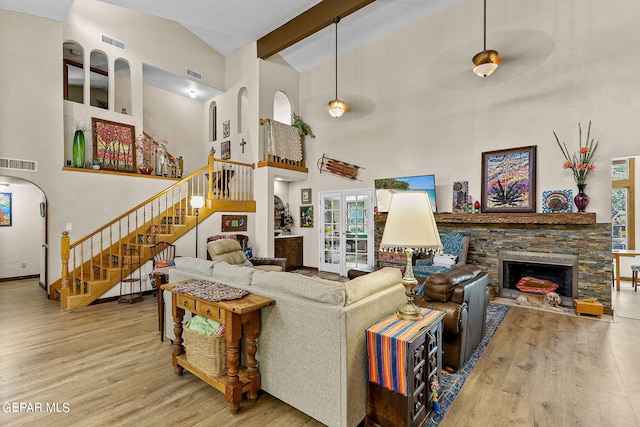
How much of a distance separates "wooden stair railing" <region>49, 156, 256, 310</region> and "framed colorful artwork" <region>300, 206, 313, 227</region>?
145 cm

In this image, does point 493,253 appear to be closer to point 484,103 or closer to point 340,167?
point 484,103

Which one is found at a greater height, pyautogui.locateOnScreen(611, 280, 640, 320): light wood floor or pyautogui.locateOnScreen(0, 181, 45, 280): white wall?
pyautogui.locateOnScreen(0, 181, 45, 280): white wall

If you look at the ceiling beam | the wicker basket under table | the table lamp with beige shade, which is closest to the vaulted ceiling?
the ceiling beam

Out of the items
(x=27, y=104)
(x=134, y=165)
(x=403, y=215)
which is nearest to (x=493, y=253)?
(x=403, y=215)

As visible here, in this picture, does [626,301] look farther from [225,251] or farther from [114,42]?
[114,42]

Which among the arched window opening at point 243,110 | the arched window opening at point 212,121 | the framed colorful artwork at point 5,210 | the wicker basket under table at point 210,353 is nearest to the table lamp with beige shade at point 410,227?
the wicker basket under table at point 210,353

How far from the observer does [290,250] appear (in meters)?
7.76

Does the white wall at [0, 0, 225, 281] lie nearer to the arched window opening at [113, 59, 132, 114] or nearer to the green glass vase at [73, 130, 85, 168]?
the green glass vase at [73, 130, 85, 168]

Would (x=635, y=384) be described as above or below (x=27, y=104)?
below

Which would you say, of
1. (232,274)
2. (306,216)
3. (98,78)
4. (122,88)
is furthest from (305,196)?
(232,274)

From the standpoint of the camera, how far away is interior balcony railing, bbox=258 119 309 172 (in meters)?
7.01

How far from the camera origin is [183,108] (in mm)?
8375

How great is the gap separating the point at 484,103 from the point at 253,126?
4846mm

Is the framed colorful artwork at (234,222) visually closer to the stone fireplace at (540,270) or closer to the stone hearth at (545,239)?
the stone hearth at (545,239)
